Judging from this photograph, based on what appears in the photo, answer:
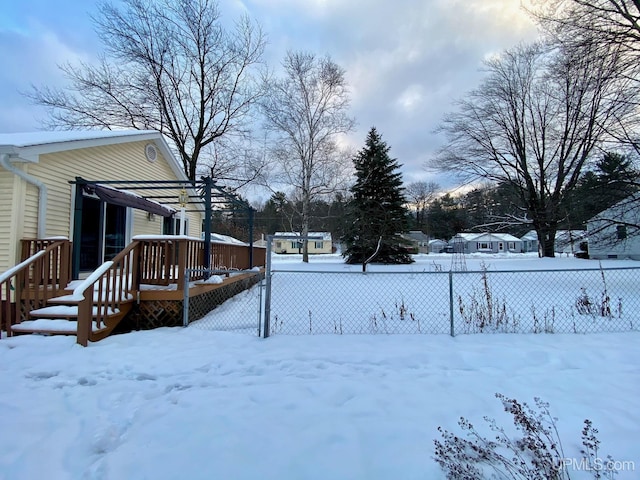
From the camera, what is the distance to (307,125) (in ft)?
63.5

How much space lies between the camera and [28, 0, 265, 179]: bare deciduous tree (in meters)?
14.6

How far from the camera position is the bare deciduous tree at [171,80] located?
14.6 metres

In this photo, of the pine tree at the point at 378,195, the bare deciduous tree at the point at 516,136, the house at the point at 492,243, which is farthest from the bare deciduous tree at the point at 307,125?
the house at the point at 492,243

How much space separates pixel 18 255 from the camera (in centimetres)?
550

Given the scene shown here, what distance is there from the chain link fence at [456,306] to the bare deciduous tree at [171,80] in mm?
11197

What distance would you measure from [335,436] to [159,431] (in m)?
1.23

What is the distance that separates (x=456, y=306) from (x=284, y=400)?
5320 mm

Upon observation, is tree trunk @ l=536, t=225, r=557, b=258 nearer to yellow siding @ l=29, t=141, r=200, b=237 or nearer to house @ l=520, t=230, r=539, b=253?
yellow siding @ l=29, t=141, r=200, b=237

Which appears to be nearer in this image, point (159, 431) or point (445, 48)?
point (159, 431)

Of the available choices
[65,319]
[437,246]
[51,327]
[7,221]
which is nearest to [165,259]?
[65,319]

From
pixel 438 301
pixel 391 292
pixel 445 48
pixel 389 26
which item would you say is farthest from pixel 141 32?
pixel 438 301

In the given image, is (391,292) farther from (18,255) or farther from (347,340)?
(18,255)

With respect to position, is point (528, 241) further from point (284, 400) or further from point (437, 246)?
point (284, 400)

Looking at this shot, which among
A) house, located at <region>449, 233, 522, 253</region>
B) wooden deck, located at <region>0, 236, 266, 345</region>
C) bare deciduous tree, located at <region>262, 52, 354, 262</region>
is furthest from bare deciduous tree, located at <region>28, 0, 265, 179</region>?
house, located at <region>449, 233, 522, 253</region>
